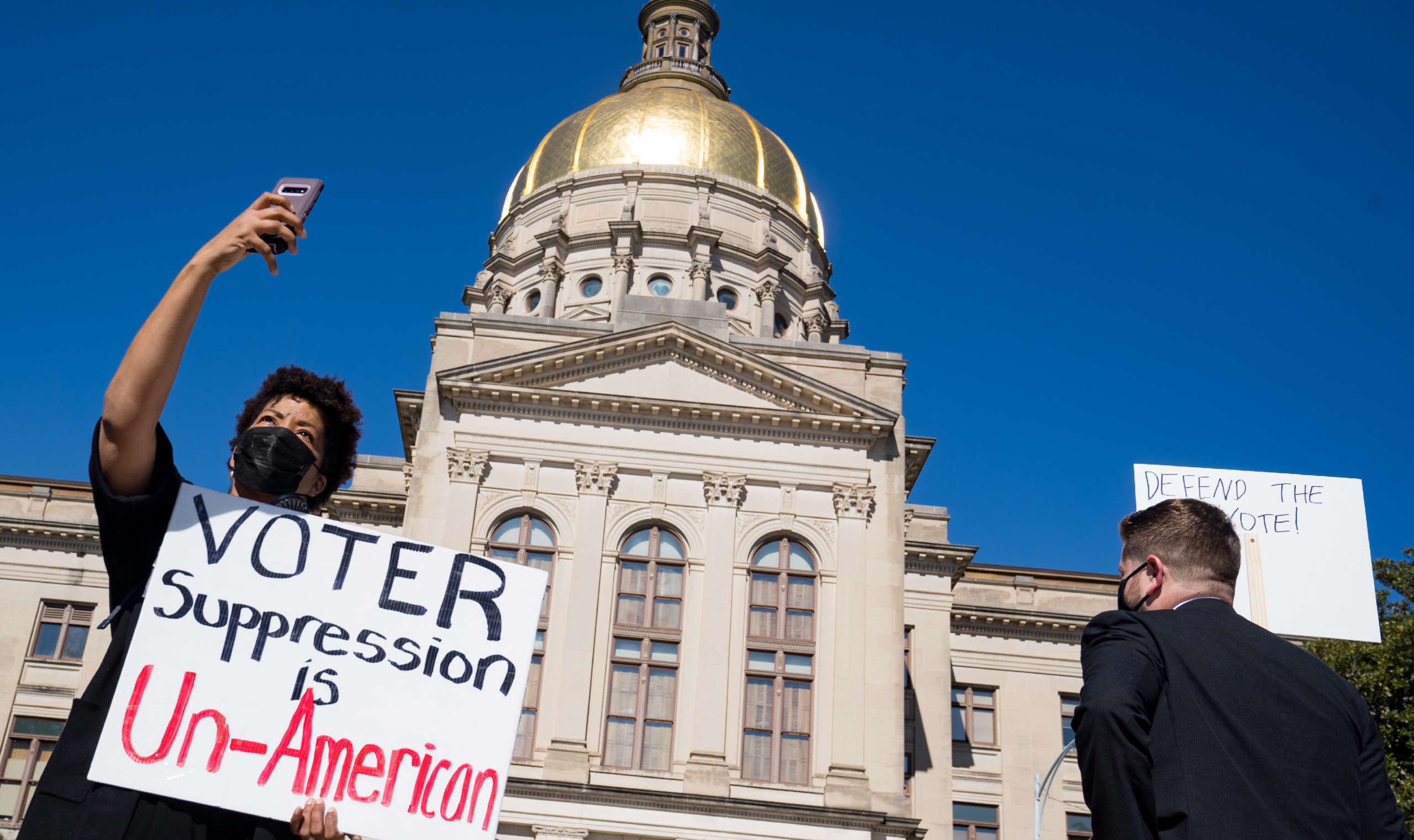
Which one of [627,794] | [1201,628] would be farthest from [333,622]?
[627,794]

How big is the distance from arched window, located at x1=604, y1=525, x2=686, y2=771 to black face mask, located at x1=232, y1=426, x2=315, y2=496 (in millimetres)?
23489

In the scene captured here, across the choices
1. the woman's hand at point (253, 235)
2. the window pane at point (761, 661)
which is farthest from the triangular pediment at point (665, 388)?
the woman's hand at point (253, 235)

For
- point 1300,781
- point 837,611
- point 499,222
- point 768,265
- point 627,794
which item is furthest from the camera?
point 499,222

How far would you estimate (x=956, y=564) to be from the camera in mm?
38156

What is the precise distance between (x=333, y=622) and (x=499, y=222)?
5729 centimetres

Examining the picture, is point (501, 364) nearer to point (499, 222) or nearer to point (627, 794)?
point (627, 794)

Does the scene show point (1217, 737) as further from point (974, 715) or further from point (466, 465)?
point (974, 715)

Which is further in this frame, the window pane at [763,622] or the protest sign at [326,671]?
the window pane at [763,622]

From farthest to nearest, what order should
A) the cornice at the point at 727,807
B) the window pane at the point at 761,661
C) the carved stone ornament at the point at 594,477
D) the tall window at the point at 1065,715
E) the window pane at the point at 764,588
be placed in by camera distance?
the tall window at the point at 1065,715
the carved stone ornament at the point at 594,477
the window pane at the point at 764,588
the window pane at the point at 761,661
the cornice at the point at 727,807

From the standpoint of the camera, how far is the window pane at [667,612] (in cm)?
2831

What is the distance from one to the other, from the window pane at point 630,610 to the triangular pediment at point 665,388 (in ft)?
13.9

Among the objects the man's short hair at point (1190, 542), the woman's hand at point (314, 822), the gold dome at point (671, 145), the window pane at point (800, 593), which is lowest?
the woman's hand at point (314, 822)

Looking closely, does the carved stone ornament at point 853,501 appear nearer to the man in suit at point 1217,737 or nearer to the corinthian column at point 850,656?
the corinthian column at point 850,656

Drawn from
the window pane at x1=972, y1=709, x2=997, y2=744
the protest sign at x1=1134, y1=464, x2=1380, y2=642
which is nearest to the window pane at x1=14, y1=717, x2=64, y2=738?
the window pane at x1=972, y1=709, x2=997, y2=744
